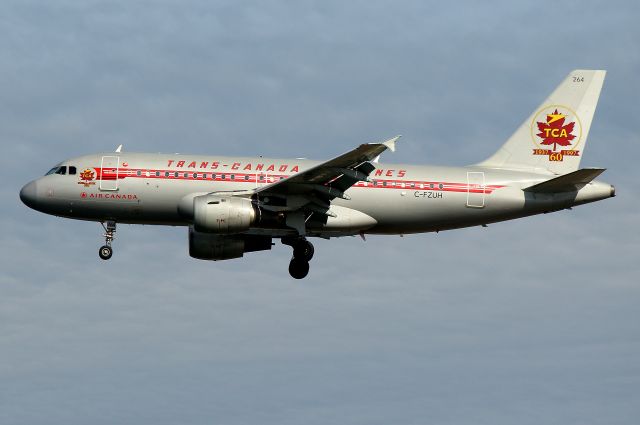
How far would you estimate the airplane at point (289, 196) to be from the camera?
4662 centimetres

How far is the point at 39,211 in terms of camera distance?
48844 millimetres

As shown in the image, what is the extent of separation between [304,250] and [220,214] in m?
5.66

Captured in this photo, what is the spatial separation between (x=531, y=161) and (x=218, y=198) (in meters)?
13.8

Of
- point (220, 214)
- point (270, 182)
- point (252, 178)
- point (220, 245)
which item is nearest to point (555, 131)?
point (270, 182)

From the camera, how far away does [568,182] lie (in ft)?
157

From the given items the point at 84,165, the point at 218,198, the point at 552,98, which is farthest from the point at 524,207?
the point at 84,165

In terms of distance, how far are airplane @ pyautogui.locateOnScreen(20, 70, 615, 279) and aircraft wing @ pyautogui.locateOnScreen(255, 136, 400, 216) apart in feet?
0.16

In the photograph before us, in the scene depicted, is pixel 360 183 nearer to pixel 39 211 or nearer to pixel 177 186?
pixel 177 186

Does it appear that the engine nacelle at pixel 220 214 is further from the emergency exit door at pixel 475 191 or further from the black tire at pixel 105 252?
the emergency exit door at pixel 475 191

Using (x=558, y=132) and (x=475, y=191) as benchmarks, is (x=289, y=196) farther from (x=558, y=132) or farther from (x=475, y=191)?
(x=558, y=132)

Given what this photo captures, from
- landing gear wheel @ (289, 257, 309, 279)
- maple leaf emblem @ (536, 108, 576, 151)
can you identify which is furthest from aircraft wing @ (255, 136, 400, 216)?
maple leaf emblem @ (536, 108, 576, 151)

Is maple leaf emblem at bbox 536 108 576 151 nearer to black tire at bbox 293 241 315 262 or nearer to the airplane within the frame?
the airplane

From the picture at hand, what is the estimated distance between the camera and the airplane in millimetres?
46625

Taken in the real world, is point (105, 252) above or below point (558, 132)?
below
